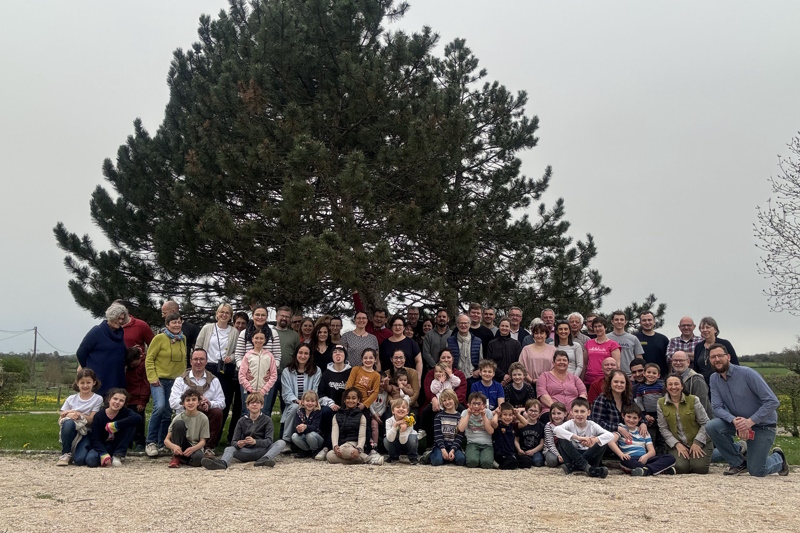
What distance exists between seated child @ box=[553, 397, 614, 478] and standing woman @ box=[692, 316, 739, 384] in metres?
1.98

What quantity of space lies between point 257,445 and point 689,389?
505cm

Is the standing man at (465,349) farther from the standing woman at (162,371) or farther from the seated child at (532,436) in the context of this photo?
the standing woman at (162,371)

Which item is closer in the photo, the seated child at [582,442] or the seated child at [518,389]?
the seated child at [582,442]

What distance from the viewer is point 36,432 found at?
11719 mm

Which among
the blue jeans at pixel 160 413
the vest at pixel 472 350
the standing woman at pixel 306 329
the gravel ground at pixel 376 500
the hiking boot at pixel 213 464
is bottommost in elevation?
the gravel ground at pixel 376 500

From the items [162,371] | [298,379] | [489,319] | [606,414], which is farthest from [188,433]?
[606,414]

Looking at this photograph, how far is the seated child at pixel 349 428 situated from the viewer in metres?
8.02

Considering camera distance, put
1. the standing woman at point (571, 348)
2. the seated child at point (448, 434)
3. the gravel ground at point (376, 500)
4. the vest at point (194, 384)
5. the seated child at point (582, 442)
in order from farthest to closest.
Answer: the standing woman at point (571, 348)
the vest at point (194, 384)
the seated child at point (448, 434)
the seated child at point (582, 442)
the gravel ground at point (376, 500)

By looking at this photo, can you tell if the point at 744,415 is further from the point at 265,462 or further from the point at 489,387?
the point at 265,462

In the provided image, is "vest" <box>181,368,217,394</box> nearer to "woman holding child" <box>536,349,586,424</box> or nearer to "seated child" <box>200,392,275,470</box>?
"seated child" <box>200,392,275,470</box>

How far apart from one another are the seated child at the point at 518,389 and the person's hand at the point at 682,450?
1.66m

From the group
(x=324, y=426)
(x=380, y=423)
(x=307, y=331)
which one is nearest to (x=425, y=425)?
(x=380, y=423)

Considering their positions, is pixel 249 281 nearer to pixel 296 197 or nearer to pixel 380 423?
pixel 296 197

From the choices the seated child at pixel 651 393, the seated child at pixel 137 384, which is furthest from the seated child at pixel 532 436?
the seated child at pixel 137 384
